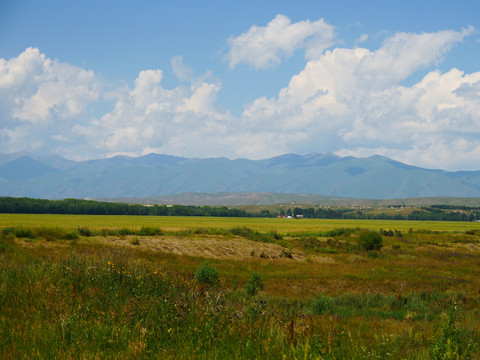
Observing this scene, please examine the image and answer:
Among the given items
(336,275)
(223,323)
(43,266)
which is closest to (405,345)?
(223,323)

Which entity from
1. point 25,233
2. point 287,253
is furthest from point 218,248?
point 25,233

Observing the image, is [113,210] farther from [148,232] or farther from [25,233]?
[25,233]

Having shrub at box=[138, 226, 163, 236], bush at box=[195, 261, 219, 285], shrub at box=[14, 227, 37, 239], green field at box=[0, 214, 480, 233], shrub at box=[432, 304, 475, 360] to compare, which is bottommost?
green field at box=[0, 214, 480, 233]

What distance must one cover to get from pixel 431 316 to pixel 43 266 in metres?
12.7

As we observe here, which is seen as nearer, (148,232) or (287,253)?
(287,253)

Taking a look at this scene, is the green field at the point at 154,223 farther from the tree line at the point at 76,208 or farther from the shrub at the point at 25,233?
the shrub at the point at 25,233

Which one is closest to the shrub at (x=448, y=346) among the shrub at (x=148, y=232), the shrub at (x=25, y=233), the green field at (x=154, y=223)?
the shrub at (x=25, y=233)

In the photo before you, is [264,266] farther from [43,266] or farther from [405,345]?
[405,345]

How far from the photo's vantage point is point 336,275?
88.3 ft

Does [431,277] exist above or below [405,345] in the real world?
below

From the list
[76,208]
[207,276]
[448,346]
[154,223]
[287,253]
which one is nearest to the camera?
[448,346]

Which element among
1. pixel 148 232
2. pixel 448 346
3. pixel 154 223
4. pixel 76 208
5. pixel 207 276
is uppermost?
pixel 448 346

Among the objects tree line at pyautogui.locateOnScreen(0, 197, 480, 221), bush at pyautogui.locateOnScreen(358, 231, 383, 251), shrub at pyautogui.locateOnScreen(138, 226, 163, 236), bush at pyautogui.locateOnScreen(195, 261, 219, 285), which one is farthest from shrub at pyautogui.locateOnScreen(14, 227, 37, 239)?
tree line at pyautogui.locateOnScreen(0, 197, 480, 221)

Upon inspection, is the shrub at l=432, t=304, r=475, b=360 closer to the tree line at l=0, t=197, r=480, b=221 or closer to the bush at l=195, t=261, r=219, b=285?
the bush at l=195, t=261, r=219, b=285
